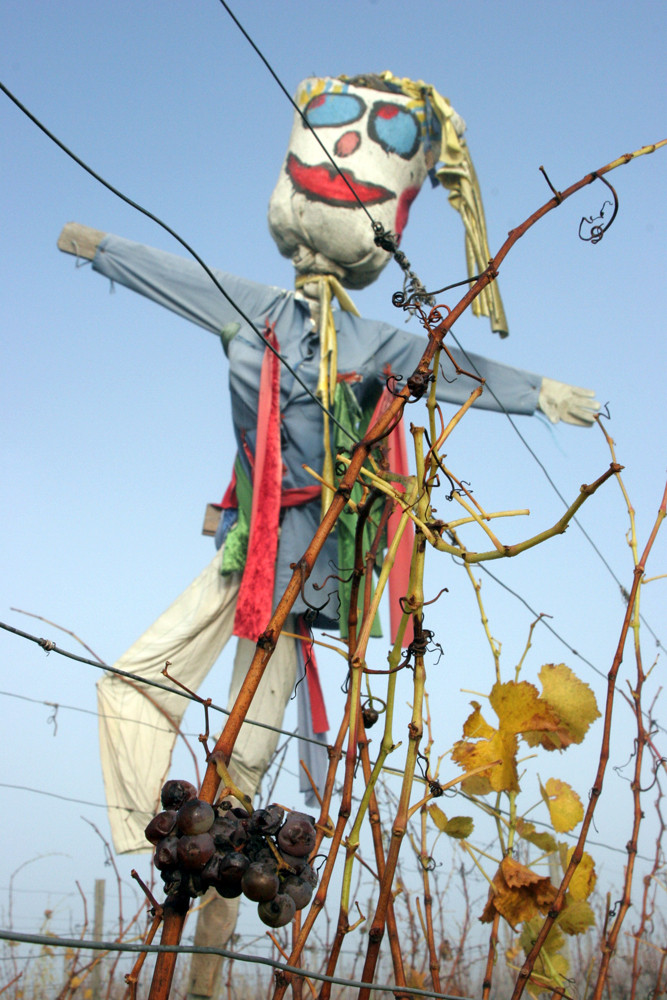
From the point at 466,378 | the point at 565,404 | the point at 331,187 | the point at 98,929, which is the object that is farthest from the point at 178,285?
the point at 98,929

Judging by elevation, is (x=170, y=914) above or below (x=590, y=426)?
below

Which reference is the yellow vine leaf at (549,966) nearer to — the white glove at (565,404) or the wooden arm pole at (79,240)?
the white glove at (565,404)

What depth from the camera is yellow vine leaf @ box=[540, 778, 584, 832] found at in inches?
36.3

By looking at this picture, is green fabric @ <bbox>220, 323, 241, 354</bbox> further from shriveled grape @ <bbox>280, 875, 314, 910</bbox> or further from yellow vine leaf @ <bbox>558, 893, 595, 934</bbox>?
shriveled grape @ <bbox>280, 875, 314, 910</bbox>

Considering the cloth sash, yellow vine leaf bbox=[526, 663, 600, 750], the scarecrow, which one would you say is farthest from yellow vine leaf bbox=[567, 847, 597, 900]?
the cloth sash

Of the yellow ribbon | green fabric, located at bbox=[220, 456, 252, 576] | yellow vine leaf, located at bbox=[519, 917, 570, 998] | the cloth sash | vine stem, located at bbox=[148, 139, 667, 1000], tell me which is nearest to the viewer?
vine stem, located at bbox=[148, 139, 667, 1000]

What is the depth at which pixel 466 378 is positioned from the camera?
2602 millimetres

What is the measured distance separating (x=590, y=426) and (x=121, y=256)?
136cm

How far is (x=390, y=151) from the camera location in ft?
8.39

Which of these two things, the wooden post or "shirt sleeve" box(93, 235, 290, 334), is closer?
the wooden post

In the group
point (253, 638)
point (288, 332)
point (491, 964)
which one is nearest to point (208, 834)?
Result: point (491, 964)

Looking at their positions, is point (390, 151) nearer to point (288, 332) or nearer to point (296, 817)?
point (288, 332)

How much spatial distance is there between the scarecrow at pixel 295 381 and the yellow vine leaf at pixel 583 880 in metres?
1.15

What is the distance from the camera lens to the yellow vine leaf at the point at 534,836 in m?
0.94
